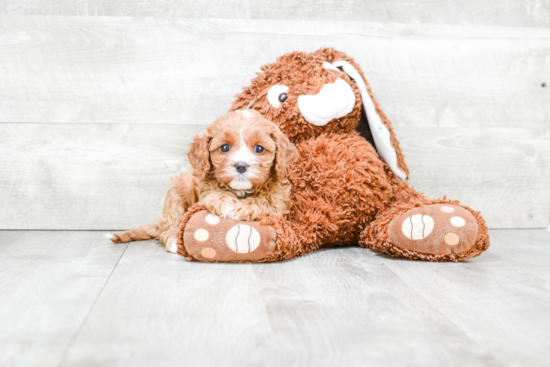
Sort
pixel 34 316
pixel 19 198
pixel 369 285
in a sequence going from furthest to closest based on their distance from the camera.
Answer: pixel 19 198 < pixel 369 285 < pixel 34 316

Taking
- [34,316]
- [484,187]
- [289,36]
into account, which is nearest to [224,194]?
[34,316]

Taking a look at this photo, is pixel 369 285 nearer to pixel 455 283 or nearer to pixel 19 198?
pixel 455 283

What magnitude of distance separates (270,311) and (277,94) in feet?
2.60

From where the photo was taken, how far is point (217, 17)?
1.78 meters

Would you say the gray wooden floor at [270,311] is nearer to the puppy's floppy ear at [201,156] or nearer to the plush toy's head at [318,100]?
the puppy's floppy ear at [201,156]

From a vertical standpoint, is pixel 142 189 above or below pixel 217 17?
below

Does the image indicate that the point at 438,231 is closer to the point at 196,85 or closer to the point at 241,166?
the point at 241,166

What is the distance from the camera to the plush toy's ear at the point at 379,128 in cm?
153

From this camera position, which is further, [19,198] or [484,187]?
[484,187]

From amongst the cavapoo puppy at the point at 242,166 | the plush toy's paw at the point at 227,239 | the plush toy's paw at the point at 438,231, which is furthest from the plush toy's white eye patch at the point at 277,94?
the plush toy's paw at the point at 438,231

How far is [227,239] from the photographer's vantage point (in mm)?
1267

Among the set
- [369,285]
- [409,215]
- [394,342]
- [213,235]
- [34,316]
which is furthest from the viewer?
[409,215]

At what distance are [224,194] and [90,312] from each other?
52cm

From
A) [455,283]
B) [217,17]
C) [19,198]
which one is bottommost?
[455,283]
